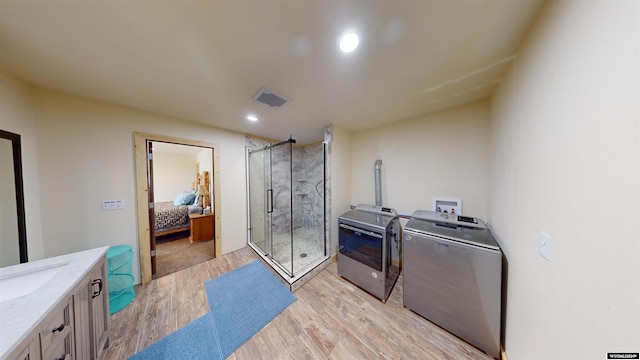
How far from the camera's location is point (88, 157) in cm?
182

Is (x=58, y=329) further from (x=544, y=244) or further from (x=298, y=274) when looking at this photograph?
(x=544, y=244)

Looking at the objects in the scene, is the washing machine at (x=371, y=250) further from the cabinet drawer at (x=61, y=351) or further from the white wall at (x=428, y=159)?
the cabinet drawer at (x=61, y=351)

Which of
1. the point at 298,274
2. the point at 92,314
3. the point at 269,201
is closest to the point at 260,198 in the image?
the point at 269,201

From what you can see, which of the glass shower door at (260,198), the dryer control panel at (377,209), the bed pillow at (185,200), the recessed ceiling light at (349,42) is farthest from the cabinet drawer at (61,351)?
the bed pillow at (185,200)

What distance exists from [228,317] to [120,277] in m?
1.40

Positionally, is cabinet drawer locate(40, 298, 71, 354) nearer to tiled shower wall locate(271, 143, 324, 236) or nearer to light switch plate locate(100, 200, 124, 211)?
light switch plate locate(100, 200, 124, 211)

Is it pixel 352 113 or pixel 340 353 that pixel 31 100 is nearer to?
pixel 352 113

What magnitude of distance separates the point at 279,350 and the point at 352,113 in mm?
2590

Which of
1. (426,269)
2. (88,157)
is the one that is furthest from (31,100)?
(426,269)

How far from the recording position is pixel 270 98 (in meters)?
1.76

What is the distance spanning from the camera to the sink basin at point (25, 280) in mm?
979

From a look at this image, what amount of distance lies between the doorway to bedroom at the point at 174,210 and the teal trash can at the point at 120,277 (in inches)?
7.6

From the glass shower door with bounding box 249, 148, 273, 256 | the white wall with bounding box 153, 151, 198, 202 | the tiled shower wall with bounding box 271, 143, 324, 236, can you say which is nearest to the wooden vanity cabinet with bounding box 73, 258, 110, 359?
the glass shower door with bounding box 249, 148, 273, 256

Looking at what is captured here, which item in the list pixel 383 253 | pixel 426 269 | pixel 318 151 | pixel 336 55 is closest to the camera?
pixel 336 55
